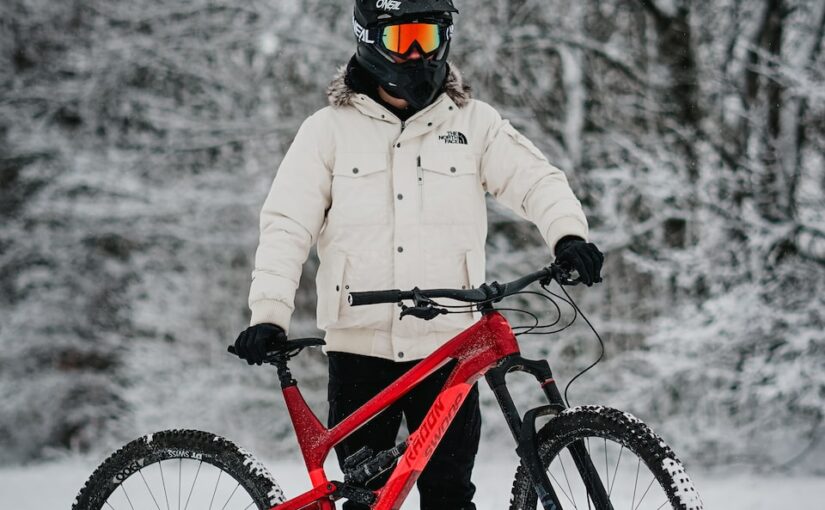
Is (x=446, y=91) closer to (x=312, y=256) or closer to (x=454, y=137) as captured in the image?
(x=454, y=137)

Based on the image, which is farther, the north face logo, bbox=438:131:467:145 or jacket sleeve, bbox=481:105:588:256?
the north face logo, bbox=438:131:467:145

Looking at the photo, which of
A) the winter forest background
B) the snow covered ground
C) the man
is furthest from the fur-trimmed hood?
the winter forest background

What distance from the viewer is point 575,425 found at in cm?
198

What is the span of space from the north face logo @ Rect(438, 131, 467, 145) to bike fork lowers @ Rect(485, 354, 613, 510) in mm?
709

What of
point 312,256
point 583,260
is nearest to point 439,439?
point 583,260

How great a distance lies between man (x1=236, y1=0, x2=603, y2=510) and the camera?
241 centimetres

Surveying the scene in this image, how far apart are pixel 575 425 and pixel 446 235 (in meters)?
0.70

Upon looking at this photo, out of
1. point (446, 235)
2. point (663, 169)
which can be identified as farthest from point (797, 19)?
point (446, 235)

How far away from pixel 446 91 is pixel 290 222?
0.61 metres

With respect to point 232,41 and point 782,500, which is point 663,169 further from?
point 232,41

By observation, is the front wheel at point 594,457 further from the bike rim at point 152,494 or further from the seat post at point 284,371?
the bike rim at point 152,494

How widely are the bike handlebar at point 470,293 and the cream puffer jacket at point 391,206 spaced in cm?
36

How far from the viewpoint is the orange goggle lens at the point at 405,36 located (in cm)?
242

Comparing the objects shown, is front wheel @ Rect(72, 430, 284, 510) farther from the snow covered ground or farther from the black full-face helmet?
the snow covered ground
